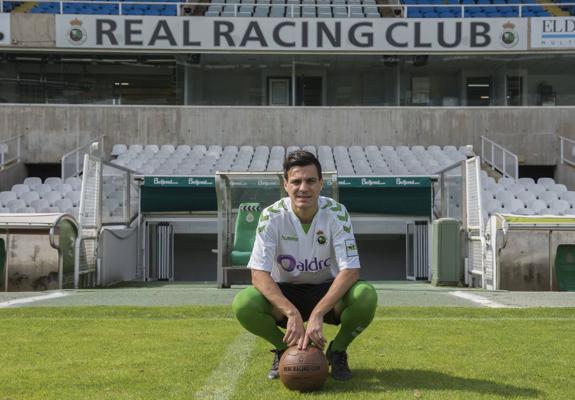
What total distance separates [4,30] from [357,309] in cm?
2127

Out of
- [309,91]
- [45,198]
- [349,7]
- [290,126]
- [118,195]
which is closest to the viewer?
[118,195]

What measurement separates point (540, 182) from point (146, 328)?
14.9 meters

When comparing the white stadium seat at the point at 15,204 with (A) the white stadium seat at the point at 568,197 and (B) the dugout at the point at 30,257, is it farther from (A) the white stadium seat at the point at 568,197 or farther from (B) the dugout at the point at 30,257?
(A) the white stadium seat at the point at 568,197

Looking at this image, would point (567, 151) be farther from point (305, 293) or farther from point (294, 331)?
point (294, 331)

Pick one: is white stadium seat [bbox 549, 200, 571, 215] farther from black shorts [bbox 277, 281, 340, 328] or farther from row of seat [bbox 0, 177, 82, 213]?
black shorts [bbox 277, 281, 340, 328]

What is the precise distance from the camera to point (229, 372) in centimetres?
477

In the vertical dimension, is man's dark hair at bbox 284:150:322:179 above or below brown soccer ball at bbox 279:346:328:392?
above

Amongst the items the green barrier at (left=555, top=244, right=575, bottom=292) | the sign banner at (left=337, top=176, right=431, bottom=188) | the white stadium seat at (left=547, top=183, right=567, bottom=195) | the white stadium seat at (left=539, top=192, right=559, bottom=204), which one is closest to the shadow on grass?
the green barrier at (left=555, top=244, right=575, bottom=292)

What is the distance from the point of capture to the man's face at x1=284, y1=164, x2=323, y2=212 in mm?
4469

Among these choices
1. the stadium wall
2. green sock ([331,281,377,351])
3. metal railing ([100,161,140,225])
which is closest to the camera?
green sock ([331,281,377,351])

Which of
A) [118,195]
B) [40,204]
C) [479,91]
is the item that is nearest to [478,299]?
[118,195]

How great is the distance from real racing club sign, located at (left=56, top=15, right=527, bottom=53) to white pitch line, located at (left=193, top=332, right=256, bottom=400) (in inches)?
700

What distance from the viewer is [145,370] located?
190 inches

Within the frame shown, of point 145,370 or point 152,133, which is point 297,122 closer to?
point 152,133
